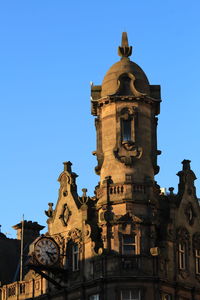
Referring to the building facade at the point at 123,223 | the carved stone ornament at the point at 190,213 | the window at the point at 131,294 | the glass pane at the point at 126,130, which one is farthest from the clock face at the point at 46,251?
the carved stone ornament at the point at 190,213

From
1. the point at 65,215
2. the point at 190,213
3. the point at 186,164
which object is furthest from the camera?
the point at 186,164

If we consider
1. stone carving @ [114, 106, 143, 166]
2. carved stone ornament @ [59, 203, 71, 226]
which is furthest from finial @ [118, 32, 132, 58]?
carved stone ornament @ [59, 203, 71, 226]

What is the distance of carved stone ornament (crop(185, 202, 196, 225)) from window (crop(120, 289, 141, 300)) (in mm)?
9231

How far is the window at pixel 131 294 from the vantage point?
78.6m

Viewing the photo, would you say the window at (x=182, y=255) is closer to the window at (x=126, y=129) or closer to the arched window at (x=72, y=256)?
the arched window at (x=72, y=256)

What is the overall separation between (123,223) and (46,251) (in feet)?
21.7

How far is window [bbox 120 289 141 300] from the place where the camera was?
78.6 metres

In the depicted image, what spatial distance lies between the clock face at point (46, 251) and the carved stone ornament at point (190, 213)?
36.0ft

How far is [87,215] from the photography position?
83438mm

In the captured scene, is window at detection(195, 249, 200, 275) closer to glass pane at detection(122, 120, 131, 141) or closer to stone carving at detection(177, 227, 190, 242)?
stone carving at detection(177, 227, 190, 242)

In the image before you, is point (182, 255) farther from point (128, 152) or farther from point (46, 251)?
point (46, 251)

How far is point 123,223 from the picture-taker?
265 feet

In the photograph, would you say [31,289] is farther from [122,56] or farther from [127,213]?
[122,56]

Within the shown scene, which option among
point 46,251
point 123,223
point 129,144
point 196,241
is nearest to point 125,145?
point 129,144
